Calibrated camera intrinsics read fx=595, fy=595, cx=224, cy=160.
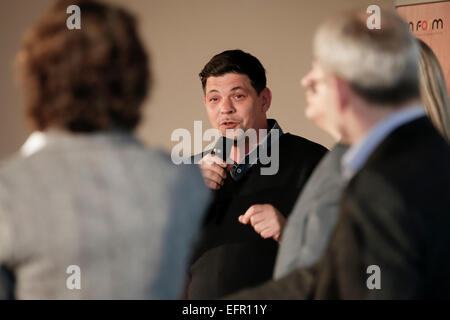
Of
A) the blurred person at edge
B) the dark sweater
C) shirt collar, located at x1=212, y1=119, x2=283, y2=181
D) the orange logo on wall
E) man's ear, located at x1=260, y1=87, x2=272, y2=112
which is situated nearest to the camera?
the blurred person at edge

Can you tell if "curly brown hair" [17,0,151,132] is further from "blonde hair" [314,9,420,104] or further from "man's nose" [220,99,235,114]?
"man's nose" [220,99,235,114]

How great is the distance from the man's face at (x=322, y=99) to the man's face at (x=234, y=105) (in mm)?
821

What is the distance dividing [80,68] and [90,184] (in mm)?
170

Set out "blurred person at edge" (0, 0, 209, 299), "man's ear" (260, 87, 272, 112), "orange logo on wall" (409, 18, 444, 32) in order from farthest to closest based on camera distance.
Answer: "orange logo on wall" (409, 18, 444, 32) < "man's ear" (260, 87, 272, 112) < "blurred person at edge" (0, 0, 209, 299)

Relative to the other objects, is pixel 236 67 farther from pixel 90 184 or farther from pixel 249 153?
pixel 90 184

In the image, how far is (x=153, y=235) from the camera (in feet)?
2.85

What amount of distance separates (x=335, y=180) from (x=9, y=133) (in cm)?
242

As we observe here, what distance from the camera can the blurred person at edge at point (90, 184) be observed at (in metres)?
0.82

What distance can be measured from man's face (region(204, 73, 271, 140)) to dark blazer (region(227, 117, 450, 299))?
102cm

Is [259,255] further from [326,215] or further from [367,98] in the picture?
[367,98]

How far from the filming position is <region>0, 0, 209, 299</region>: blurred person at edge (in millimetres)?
819

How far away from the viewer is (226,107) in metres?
1.91

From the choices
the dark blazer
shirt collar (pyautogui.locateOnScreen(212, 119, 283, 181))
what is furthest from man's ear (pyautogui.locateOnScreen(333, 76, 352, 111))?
shirt collar (pyautogui.locateOnScreen(212, 119, 283, 181))

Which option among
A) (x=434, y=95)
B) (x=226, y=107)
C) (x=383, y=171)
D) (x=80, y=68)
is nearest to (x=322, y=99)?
(x=383, y=171)
